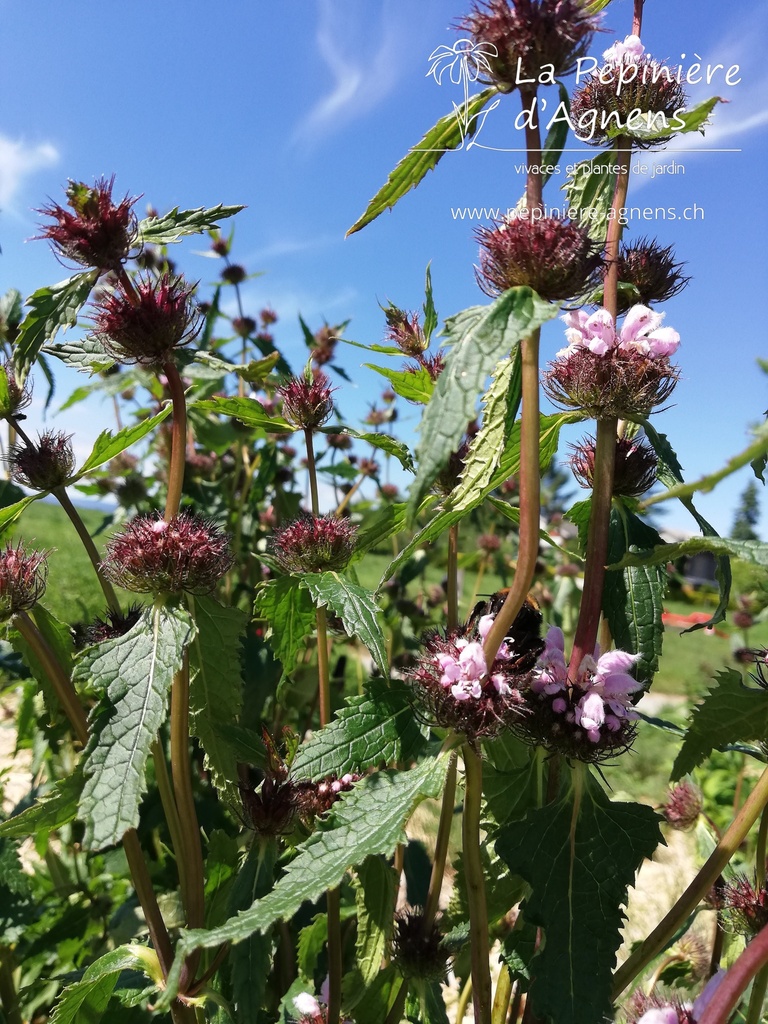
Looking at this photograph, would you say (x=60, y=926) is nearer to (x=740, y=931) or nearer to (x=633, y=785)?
(x=740, y=931)

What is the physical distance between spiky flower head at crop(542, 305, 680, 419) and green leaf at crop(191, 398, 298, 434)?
54 cm

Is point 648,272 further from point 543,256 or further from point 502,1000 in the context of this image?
point 502,1000

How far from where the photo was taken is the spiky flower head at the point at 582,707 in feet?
2.85

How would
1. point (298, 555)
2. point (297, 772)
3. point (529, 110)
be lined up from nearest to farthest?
point (529, 110), point (297, 772), point (298, 555)

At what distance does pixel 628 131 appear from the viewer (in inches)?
38.3

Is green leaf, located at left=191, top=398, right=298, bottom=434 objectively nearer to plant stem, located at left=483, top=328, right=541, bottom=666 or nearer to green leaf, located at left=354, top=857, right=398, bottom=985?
plant stem, located at left=483, top=328, right=541, bottom=666

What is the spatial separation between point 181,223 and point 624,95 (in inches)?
27.2

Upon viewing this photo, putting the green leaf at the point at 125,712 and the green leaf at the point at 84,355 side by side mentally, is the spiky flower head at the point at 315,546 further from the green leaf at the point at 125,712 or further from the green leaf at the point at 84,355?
the green leaf at the point at 84,355

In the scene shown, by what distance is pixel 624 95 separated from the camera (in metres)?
1.05

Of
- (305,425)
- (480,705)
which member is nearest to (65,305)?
(305,425)

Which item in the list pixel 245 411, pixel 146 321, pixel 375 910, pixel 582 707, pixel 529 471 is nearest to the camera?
pixel 529 471

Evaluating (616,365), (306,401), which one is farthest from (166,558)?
(616,365)

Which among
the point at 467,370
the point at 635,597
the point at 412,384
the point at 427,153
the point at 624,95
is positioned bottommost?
the point at 635,597

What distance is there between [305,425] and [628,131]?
28.4 inches
